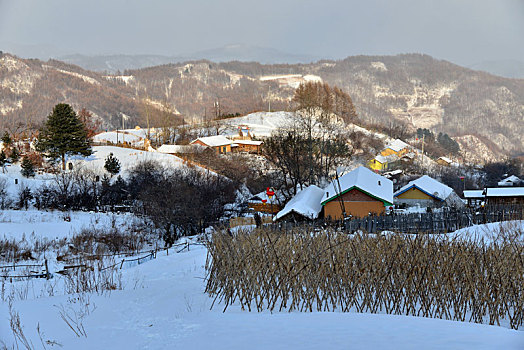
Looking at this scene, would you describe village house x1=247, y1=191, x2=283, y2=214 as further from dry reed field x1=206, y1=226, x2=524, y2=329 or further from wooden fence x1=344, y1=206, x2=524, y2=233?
dry reed field x1=206, y1=226, x2=524, y2=329

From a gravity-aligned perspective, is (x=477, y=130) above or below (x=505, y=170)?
above

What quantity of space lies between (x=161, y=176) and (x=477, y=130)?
8141 centimetres

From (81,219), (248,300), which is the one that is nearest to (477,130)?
(81,219)

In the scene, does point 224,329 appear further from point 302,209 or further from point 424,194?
point 424,194

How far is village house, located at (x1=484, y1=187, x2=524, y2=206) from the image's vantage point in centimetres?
2689

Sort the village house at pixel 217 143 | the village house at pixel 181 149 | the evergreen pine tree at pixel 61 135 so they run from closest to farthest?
the evergreen pine tree at pixel 61 135 < the village house at pixel 181 149 < the village house at pixel 217 143

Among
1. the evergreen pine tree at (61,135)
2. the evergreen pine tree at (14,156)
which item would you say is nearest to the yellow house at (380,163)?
the evergreen pine tree at (61,135)

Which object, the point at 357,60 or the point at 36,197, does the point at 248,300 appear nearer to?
the point at 36,197

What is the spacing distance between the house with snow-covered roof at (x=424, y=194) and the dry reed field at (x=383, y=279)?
22711mm

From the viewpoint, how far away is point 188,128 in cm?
6838

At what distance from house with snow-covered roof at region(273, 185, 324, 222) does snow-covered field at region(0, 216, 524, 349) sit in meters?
12.3

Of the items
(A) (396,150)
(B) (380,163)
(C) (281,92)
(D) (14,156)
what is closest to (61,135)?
(D) (14,156)

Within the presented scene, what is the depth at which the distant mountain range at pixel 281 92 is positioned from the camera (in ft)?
280

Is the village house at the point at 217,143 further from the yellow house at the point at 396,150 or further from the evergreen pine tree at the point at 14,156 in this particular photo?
the evergreen pine tree at the point at 14,156
